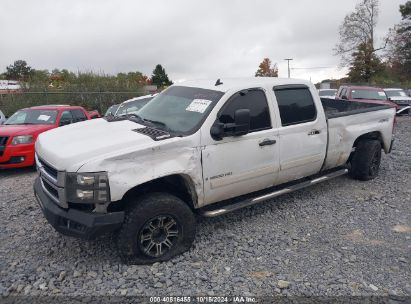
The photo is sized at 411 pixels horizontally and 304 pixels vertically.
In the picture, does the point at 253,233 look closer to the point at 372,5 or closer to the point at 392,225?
the point at 392,225

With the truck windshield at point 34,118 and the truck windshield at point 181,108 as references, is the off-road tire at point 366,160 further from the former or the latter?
the truck windshield at point 34,118

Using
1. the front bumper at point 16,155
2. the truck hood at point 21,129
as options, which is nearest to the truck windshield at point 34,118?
the truck hood at point 21,129

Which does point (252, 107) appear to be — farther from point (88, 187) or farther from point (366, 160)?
point (366, 160)

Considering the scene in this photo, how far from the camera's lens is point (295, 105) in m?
4.54

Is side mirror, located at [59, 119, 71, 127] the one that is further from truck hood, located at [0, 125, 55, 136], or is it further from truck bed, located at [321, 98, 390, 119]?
truck bed, located at [321, 98, 390, 119]

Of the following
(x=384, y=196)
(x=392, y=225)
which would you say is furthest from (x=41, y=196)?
(x=384, y=196)

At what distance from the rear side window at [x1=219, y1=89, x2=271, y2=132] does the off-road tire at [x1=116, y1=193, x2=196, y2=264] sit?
1.20 m

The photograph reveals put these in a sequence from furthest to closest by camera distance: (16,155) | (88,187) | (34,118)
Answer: (34,118)
(16,155)
(88,187)

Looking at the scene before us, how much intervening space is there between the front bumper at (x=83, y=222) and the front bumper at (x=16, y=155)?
166 inches

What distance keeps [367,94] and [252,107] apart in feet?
36.6

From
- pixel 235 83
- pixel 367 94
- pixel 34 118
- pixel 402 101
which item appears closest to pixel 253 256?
pixel 235 83

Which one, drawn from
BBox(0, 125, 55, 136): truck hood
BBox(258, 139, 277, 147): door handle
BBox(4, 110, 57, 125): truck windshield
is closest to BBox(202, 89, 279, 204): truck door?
BBox(258, 139, 277, 147): door handle

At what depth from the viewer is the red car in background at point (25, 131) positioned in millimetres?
6754

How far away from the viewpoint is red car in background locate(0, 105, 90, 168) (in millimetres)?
6754
